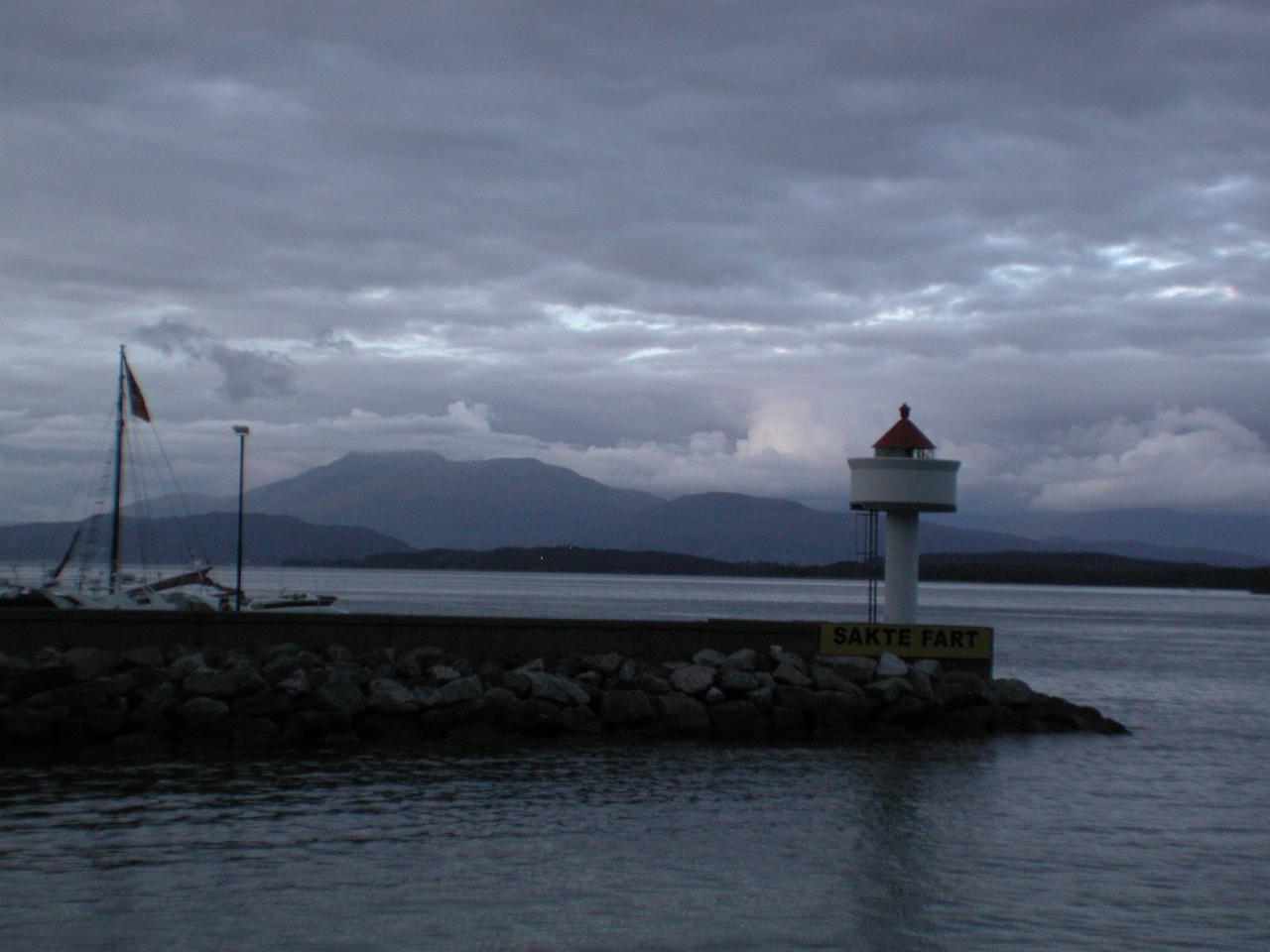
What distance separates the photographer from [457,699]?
1877cm

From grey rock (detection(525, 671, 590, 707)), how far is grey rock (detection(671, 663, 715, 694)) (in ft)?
4.75

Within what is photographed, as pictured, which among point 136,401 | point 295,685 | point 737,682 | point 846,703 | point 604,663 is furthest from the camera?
point 136,401

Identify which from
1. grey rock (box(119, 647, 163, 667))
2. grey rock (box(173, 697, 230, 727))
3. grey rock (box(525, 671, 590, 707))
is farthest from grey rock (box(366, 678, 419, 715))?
grey rock (box(119, 647, 163, 667))

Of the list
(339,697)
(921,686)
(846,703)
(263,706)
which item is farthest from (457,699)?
(921,686)

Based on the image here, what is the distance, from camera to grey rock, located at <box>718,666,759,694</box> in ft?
66.0

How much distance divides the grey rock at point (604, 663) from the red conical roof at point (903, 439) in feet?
17.1

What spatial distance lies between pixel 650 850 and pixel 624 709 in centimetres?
722

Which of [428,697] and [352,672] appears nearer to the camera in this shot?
[428,697]

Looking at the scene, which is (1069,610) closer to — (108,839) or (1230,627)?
(1230,627)

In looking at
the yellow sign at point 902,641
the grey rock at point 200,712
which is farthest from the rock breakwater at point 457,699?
the yellow sign at point 902,641

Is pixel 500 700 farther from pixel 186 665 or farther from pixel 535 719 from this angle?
pixel 186 665

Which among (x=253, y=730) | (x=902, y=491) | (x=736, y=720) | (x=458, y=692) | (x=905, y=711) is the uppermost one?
(x=902, y=491)

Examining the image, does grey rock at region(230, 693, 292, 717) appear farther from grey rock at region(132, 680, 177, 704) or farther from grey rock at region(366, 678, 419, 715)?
grey rock at region(366, 678, 419, 715)

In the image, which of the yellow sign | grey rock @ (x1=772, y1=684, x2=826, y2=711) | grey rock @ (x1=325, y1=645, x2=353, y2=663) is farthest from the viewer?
the yellow sign
